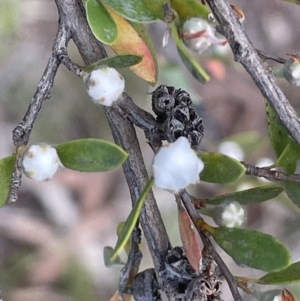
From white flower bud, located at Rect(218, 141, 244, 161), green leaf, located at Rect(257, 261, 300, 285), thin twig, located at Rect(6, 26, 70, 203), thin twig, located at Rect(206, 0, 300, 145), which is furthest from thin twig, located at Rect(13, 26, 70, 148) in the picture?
white flower bud, located at Rect(218, 141, 244, 161)

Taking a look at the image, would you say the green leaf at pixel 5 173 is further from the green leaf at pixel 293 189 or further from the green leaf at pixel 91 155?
the green leaf at pixel 293 189

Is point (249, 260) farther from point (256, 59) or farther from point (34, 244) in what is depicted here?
point (34, 244)

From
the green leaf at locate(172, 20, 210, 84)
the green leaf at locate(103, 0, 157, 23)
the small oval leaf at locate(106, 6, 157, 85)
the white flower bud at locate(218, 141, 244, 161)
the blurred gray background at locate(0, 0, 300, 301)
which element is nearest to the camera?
the green leaf at locate(172, 20, 210, 84)

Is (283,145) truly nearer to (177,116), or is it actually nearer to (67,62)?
(177,116)

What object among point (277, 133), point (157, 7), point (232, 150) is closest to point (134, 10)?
point (157, 7)

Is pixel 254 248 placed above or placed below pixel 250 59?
below

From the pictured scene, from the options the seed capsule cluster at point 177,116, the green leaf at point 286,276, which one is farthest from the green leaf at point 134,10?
the green leaf at point 286,276

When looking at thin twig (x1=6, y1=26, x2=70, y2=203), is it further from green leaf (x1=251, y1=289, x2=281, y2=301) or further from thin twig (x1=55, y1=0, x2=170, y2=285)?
green leaf (x1=251, y1=289, x2=281, y2=301)
